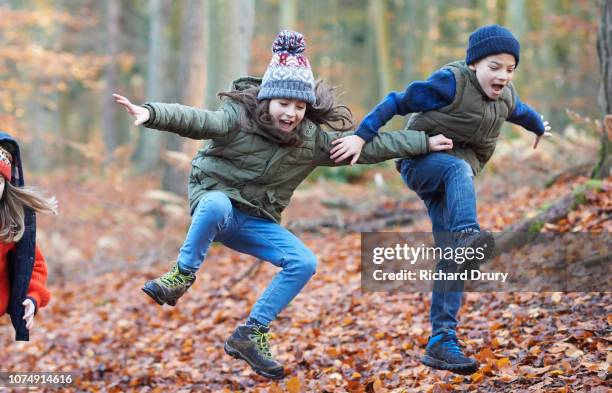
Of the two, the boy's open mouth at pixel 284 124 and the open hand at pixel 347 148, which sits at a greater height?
the boy's open mouth at pixel 284 124

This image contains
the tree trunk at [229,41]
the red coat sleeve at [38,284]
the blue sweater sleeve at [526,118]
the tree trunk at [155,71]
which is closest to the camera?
the red coat sleeve at [38,284]

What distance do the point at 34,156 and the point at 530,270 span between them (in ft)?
79.6

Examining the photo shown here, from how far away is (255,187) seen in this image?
195 inches

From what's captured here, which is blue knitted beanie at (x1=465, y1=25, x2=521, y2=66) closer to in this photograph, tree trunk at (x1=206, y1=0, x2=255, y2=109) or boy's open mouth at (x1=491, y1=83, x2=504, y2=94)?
boy's open mouth at (x1=491, y1=83, x2=504, y2=94)

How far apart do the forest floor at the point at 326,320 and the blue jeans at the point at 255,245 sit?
0.79 metres

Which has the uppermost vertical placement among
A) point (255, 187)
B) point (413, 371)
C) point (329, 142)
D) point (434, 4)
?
point (434, 4)

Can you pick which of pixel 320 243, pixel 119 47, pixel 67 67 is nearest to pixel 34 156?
pixel 119 47

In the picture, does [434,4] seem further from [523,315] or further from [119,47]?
[523,315]

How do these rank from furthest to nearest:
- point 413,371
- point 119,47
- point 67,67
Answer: point 119,47
point 67,67
point 413,371

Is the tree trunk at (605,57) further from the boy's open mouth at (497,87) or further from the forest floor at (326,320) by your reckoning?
the boy's open mouth at (497,87)

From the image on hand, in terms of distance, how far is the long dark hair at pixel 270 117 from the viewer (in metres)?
4.86

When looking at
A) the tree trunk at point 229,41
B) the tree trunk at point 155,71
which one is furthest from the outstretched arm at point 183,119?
the tree trunk at point 155,71

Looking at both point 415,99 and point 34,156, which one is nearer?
point 415,99

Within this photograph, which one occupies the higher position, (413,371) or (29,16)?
(29,16)
